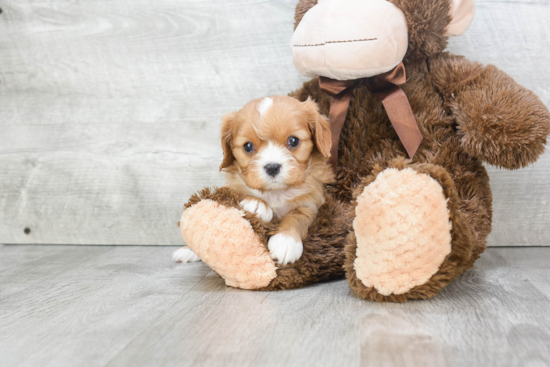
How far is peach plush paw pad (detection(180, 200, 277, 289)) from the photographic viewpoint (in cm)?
130

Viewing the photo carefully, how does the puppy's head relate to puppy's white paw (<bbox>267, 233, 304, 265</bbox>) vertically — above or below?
above

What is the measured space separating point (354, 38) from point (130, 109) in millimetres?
1139

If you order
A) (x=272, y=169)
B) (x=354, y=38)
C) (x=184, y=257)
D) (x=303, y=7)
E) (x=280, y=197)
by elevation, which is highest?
(x=303, y=7)

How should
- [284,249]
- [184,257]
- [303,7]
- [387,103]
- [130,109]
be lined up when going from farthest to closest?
[130,109]
[184,257]
[303,7]
[387,103]
[284,249]

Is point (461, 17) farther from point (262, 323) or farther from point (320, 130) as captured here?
point (262, 323)

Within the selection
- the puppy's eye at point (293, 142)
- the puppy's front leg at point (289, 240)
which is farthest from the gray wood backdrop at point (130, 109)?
the puppy's front leg at point (289, 240)

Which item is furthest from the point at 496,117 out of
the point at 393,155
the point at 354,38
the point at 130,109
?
the point at 130,109

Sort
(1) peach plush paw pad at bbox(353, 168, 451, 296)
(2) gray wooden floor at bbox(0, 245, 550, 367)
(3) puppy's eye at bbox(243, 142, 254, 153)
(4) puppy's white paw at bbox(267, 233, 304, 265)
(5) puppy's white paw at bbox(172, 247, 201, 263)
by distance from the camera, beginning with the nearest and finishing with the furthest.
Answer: (2) gray wooden floor at bbox(0, 245, 550, 367)
(1) peach plush paw pad at bbox(353, 168, 451, 296)
(4) puppy's white paw at bbox(267, 233, 304, 265)
(3) puppy's eye at bbox(243, 142, 254, 153)
(5) puppy's white paw at bbox(172, 247, 201, 263)

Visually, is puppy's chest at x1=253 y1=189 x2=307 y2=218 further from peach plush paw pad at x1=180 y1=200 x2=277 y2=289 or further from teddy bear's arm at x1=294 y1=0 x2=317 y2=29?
teddy bear's arm at x1=294 y1=0 x2=317 y2=29

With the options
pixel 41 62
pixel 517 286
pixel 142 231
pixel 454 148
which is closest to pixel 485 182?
pixel 454 148

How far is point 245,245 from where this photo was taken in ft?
4.25

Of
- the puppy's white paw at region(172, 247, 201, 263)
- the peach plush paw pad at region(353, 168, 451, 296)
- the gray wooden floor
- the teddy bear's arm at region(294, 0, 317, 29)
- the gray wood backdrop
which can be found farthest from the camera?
the gray wood backdrop

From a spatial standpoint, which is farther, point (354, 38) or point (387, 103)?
point (387, 103)

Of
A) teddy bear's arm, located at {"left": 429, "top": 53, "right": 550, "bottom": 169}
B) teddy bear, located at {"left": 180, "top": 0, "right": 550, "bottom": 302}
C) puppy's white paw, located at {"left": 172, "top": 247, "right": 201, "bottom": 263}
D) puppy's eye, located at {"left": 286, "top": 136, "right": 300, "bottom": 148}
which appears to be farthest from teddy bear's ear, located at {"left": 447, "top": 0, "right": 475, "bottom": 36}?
puppy's white paw, located at {"left": 172, "top": 247, "right": 201, "bottom": 263}
